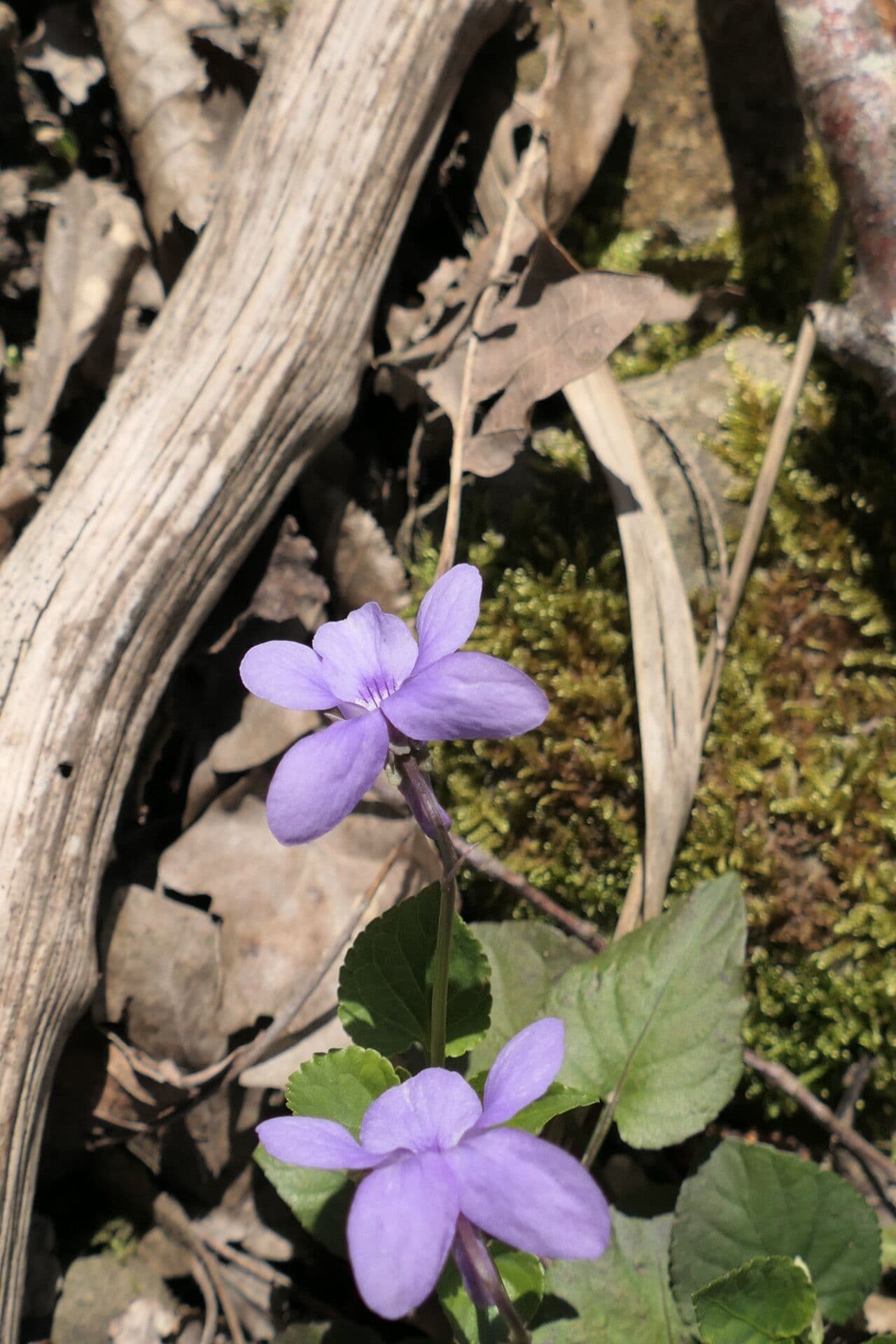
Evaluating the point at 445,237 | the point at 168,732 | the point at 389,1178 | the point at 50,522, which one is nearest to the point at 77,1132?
the point at 168,732

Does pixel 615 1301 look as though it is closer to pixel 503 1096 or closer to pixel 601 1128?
pixel 601 1128

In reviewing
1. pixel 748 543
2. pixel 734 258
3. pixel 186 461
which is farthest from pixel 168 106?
pixel 748 543

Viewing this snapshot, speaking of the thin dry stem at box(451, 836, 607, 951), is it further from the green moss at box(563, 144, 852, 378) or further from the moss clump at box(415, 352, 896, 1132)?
the green moss at box(563, 144, 852, 378)

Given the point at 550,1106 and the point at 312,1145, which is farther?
the point at 550,1106

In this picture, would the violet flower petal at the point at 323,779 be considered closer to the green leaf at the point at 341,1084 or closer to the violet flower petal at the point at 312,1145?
the violet flower petal at the point at 312,1145

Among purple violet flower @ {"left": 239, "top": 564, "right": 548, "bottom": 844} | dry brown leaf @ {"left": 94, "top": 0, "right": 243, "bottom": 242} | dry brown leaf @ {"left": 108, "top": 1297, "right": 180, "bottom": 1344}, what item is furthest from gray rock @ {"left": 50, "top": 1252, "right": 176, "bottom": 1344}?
dry brown leaf @ {"left": 94, "top": 0, "right": 243, "bottom": 242}

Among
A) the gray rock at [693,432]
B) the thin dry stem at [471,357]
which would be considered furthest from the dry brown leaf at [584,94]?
the gray rock at [693,432]

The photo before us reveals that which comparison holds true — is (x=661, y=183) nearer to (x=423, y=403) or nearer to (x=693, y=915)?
(x=423, y=403)
